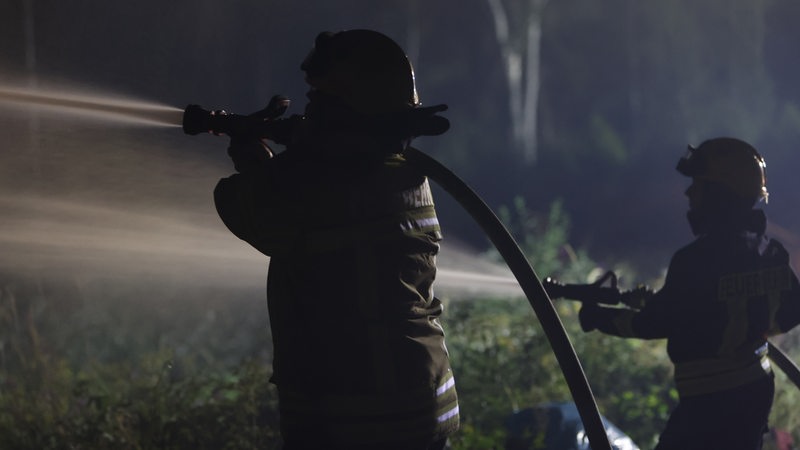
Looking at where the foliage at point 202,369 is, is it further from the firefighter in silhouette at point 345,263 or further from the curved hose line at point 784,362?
the firefighter in silhouette at point 345,263

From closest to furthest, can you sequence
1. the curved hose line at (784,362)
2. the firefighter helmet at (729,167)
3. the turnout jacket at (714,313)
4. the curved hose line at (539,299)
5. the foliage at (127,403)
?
the curved hose line at (539,299) → the turnout jacket at (714,313) → the firefighter helmet at (729,167) → the curved hose line at (784,362) → the foliage at (127,403)

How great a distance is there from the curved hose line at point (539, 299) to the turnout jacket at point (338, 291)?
379 millimetres

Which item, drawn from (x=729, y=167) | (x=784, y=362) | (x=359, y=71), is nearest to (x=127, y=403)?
(x=359, y=71)

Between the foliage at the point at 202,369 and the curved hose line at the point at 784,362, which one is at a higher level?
the foliage at the point at 202,369

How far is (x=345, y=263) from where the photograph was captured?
8.55 feet

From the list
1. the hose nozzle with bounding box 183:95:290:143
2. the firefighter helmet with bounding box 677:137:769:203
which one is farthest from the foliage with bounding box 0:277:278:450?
the firefighter helmet with bounding box 677:137:769:203

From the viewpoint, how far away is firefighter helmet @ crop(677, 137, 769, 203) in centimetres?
395

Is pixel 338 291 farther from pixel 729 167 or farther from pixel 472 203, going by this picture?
pixel 729 167

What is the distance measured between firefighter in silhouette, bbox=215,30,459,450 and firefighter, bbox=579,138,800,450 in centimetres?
150

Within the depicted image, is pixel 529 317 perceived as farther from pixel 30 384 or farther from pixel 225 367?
pixel 30 384

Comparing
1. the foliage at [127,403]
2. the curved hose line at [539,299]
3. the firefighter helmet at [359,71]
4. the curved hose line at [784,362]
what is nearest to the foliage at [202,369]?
the foliage at [127,403]

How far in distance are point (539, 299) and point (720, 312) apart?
114 centimetres

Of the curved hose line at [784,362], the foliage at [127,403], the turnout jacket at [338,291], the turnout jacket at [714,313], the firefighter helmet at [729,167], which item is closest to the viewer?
the turnout jacket at [338,291]

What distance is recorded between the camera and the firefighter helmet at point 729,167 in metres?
3.95
